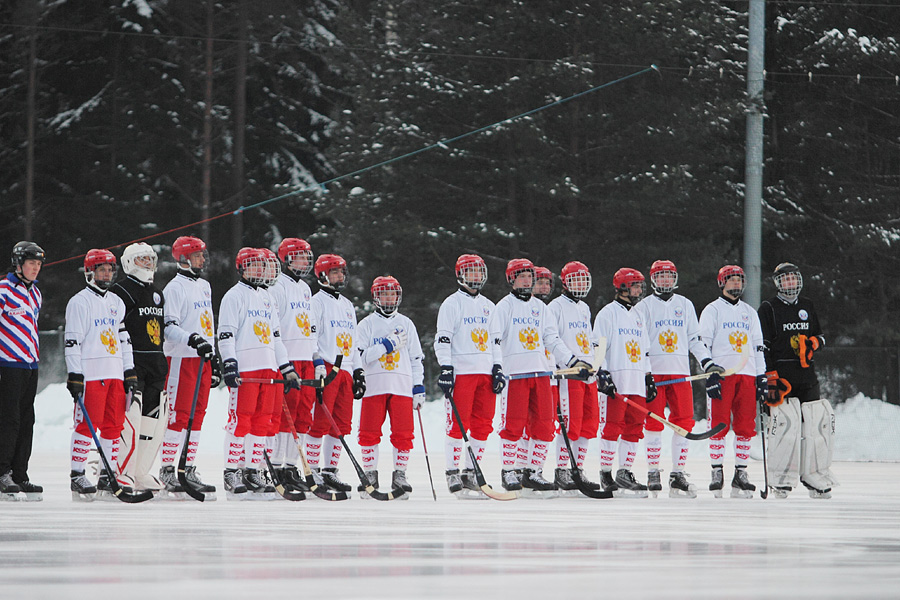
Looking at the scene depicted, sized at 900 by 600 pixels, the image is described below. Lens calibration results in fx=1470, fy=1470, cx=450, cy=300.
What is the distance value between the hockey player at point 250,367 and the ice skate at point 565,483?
2332 millimetres

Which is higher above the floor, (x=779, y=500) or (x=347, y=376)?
(x=347, y=376)

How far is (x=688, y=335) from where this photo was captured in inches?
494

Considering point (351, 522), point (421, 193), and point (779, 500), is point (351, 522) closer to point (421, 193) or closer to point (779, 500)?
point (779, 500)

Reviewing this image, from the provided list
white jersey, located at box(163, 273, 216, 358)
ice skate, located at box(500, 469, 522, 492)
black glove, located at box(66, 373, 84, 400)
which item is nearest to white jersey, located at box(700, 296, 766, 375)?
ice skate, located at box(500, 469, 522, 492)

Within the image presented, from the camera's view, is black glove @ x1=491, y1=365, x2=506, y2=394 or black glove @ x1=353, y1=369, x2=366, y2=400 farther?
black glove @ x1=491, y1=365, x2=506, y2=394

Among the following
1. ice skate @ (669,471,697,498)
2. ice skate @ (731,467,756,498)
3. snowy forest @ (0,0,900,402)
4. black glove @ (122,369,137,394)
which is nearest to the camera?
black glove @ (122,369,137,394)

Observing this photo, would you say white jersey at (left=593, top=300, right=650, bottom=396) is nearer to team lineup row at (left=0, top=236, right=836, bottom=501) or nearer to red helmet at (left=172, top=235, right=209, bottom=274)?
team lineup row at (left=0, top=236, right=836, bottom=501)

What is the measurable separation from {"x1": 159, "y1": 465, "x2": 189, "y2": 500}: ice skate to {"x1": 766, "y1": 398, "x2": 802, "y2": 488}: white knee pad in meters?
4.72

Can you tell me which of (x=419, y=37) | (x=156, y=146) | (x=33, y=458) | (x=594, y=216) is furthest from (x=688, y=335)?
(x=156, y=146)

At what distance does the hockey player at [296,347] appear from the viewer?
11.5 meters

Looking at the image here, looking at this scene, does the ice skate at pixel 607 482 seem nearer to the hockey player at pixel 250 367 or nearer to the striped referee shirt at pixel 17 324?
the hockey player at pixel 250 367

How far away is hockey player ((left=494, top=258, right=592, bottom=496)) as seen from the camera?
11.7m

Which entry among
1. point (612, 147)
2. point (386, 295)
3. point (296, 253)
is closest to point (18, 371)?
point (296, 253)

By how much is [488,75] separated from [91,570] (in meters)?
21.7
